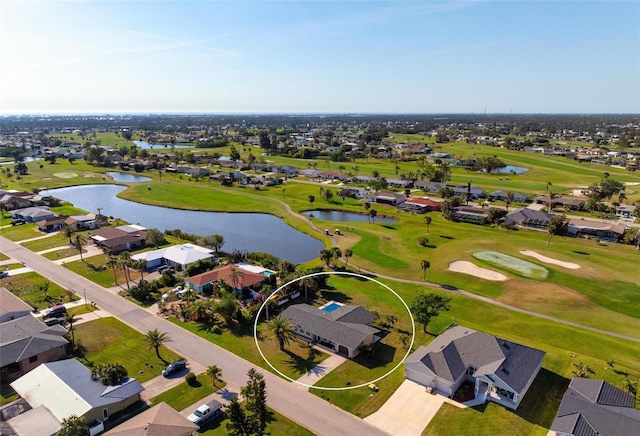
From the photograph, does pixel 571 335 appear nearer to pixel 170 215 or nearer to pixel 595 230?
pixel 595 230

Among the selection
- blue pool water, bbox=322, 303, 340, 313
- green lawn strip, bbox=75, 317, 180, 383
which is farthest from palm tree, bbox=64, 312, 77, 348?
blue pool water, bbox=322, 303, 340, 313

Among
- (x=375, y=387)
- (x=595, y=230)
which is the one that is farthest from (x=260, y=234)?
(x=595, y=230)

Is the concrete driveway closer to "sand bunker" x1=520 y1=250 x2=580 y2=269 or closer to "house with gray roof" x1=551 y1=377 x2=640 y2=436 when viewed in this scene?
"house with gray roof" x1=551 y1=377 x2=640 y2=436

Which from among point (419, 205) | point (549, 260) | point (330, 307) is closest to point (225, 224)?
point (419, 205)

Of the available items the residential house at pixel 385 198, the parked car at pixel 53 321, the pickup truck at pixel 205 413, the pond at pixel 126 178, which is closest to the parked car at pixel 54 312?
the parked car at pixel 53 321

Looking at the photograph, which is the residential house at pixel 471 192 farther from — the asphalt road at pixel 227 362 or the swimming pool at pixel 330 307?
the asphalt road at pixel 227 362

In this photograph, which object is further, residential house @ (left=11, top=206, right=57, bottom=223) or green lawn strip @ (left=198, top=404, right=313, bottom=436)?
residential house @ (left=11, top=206, right=57, bottom=223)
